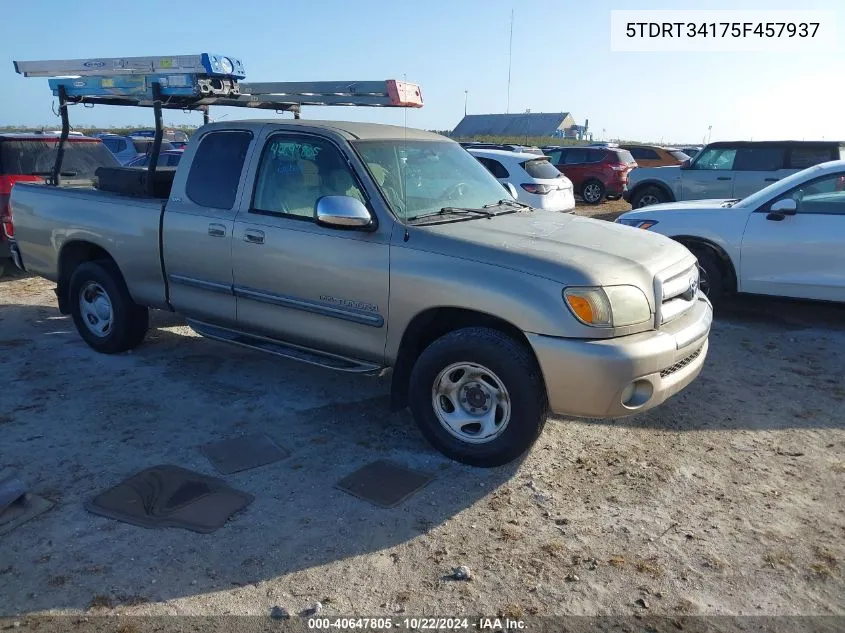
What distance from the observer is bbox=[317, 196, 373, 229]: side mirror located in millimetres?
4215

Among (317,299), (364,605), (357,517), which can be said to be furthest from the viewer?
(317,299)

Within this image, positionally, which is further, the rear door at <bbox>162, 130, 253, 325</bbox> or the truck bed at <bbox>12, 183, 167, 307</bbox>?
the truck bed at <bbox>12, 183, 167, 307</bbox>

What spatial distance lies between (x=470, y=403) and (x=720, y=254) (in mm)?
4389

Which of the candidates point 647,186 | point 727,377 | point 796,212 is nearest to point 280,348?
point 727,377

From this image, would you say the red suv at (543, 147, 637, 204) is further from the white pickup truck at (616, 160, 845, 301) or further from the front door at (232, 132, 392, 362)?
the front door at (232, 132, 392, 362)

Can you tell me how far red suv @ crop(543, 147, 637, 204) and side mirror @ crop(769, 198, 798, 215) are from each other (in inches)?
496

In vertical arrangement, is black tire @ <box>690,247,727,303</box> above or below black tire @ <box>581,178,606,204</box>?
below

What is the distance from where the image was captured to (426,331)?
4418 mm

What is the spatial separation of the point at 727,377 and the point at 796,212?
2.32 meters

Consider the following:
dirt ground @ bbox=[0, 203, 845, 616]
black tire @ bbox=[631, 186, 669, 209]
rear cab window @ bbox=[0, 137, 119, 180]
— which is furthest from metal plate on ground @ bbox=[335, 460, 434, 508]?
black tire @ bbox=[631, 186, 669, 209]

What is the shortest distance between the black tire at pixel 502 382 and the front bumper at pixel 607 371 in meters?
0.11

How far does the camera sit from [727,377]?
5.73 meters

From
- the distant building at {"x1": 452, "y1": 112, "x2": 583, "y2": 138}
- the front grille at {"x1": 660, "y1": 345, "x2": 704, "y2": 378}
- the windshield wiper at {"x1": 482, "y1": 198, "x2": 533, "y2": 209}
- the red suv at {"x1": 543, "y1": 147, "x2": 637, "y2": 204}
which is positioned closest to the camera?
the front grille at {"x1": 660, "y1": 345, "x2": 704, "y2": 378}

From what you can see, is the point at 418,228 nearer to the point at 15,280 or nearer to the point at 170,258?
the point at 170,258
